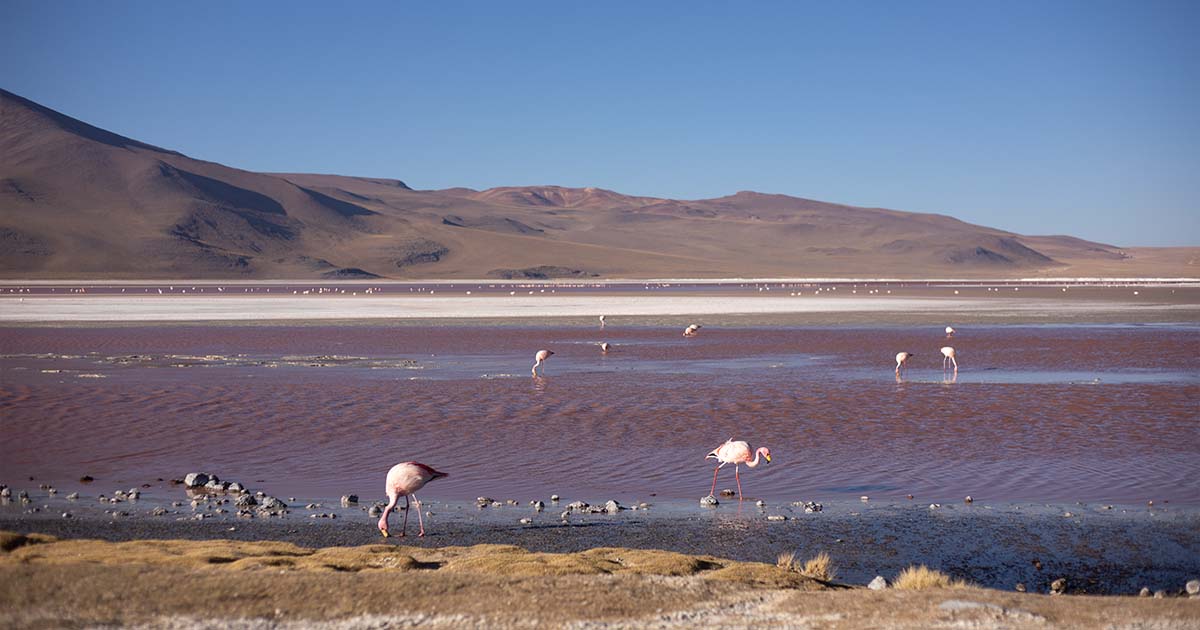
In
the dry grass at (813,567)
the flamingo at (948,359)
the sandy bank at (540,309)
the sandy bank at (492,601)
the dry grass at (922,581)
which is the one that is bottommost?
the dry grass at (813,567)

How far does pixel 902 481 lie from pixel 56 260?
11814 centimetres

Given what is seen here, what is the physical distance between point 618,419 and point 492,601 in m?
9.45

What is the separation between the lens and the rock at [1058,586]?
753 centimetres

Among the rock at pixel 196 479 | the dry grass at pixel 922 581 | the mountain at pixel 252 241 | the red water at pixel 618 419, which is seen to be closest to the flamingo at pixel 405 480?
the red water at pixel 618 419

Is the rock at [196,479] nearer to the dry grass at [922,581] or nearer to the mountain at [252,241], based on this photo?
the dry grass at [922,581]

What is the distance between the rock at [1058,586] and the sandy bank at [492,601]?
1206 mm

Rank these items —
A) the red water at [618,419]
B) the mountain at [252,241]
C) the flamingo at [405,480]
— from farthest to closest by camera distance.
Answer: the mountain at [252,241], the red water at [618,419], the flamingo at [405,480]

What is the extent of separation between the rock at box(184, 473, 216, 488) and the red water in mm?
553

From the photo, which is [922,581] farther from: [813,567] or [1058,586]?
[1058,586]

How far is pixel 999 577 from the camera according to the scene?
7941 millimetres

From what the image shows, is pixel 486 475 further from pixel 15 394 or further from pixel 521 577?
pixel 15 394

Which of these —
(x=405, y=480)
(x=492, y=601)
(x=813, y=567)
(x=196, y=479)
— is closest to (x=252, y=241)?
(x=196, y=479)

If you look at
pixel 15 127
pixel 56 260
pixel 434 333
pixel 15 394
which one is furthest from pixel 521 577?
pixel 15 127

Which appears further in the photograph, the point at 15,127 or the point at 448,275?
the point at 15,127
